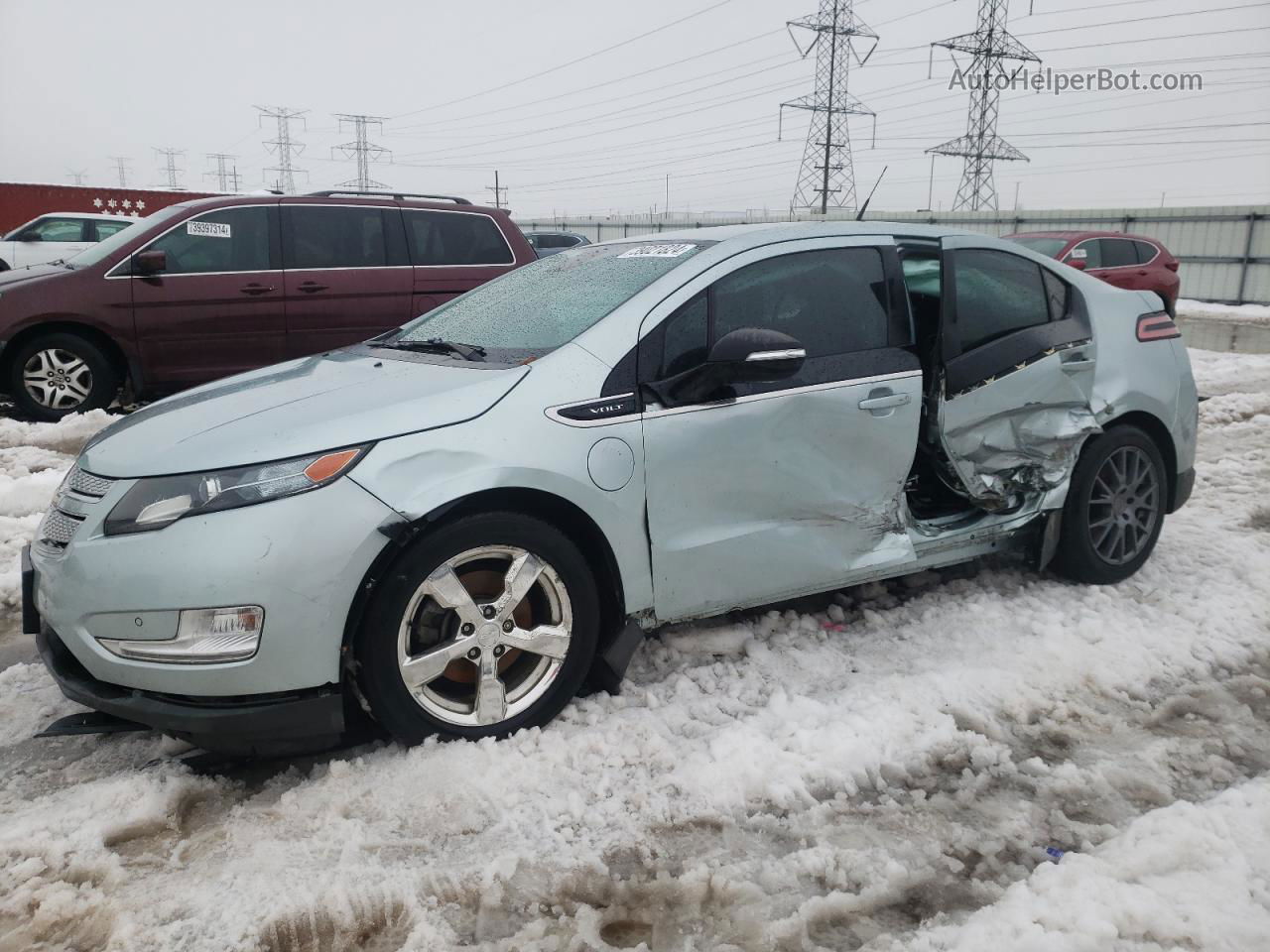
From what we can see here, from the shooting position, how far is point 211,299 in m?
7.72

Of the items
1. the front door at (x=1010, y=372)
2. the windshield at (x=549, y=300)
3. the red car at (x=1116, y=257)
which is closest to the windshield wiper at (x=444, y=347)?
the windshield at (x=549, y=300)

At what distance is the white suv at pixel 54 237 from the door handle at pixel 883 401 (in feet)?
45.8

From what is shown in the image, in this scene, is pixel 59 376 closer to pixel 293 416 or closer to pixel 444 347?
pixel 444 347

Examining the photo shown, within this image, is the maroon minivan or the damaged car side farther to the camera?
the maroon minivan

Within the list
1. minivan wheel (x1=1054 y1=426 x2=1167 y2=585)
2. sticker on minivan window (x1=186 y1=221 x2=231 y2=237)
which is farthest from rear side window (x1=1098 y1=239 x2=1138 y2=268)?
sticker on minivan window (x1=186 y1=221 x2=231 y2=237)

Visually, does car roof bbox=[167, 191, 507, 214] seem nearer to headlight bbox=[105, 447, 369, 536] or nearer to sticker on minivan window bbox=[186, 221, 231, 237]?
sticker on minivan window bbox=[186, 221, 231, 237]

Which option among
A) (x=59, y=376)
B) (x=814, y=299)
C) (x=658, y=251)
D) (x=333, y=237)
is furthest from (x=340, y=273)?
(x=814, y=299)

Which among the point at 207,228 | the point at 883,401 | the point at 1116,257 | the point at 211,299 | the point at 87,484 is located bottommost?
the point at 87,484

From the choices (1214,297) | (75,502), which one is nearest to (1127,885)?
(75,502)

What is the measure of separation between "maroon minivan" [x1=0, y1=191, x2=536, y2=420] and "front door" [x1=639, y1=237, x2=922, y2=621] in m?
5.37

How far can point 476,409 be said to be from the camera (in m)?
2.95

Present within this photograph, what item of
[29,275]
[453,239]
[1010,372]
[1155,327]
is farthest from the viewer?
[453,239]

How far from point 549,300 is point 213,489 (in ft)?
4.86

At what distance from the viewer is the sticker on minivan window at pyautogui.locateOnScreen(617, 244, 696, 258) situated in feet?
11.9
